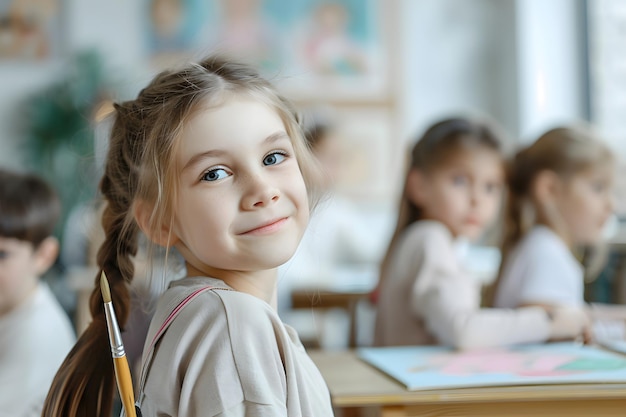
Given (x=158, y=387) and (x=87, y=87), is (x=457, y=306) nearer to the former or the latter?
(x=158, y=387)

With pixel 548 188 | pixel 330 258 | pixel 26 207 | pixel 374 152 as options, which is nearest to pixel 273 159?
pixel 26 207

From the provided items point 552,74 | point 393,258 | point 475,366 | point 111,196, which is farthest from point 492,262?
point 111,196

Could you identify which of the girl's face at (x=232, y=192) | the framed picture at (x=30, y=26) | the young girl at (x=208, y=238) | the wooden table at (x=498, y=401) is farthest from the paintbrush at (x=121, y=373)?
the framed picture at (x=30, y=26)

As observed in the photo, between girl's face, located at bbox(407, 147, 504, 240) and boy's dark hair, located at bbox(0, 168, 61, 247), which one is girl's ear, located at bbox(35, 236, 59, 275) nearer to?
boy's dark hair, located at bbox(0, 168, 61, 247)

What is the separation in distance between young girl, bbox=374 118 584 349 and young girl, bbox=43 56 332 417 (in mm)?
654

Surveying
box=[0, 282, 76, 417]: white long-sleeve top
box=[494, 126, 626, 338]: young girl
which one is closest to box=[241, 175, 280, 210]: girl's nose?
box=[0, 282, 76, 417]: white long-sleeve top

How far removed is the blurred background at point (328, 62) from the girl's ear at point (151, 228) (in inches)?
153

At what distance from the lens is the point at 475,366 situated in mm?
1223

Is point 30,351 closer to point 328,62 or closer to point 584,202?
point 584,202

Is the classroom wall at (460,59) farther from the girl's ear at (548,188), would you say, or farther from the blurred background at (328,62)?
the girl's ear at (548,188)

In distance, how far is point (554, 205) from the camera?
1.89 metres

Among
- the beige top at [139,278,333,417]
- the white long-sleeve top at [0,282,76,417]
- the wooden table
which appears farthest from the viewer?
the white long-sleeve top at [0,282,76,417]

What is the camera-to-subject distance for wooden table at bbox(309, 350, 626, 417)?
1.04 m

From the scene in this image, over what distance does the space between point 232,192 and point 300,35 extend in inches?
179
